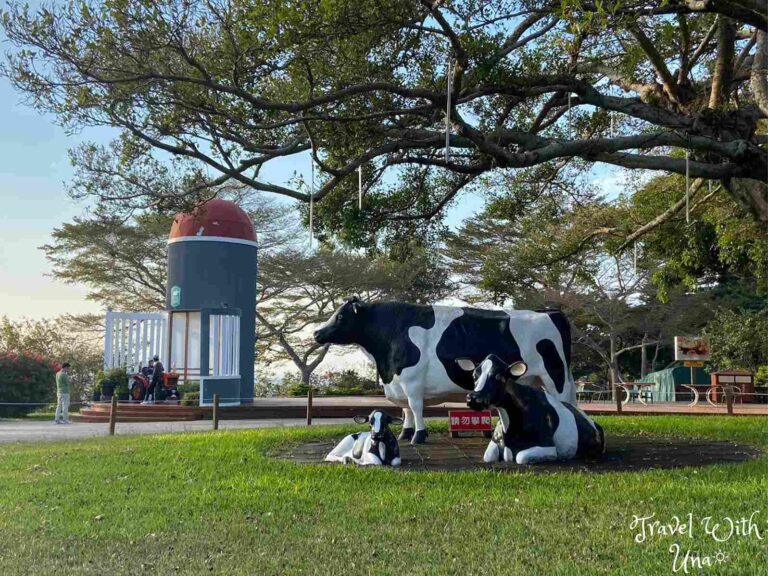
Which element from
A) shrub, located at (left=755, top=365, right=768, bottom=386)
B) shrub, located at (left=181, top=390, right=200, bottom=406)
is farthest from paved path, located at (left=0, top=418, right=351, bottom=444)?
shrub, located at (left=755, top=365, right=768, bottom=386)

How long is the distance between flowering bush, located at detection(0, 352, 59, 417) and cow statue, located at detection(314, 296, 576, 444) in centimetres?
1715

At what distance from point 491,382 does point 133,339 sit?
18142 mm

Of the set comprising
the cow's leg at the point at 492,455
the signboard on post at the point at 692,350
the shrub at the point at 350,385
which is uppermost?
the signboard on post at the point at 692,350

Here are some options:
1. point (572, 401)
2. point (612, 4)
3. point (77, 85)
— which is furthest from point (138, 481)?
point (612, 4)

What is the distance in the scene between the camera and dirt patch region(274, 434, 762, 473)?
8.11 metres

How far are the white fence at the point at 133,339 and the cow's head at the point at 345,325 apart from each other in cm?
1454

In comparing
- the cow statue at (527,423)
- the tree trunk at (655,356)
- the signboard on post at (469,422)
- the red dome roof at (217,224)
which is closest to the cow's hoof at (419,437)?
the signboard on post at (469,422)

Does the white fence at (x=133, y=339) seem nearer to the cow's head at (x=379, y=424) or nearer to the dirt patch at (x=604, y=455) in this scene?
the dirt patch at (x=604, y=455)

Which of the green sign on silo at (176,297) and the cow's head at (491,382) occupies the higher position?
the green sign on silo at (176,297)

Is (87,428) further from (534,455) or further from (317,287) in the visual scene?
(317,287)

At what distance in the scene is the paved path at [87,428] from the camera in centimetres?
1561

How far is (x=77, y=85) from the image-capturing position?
363 inches

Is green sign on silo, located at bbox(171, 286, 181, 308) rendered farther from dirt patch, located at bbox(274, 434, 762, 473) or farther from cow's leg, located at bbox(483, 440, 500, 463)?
cow's leg, located at bbox(483, 440, 500, 463)

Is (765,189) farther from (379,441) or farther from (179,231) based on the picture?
(179,231)
